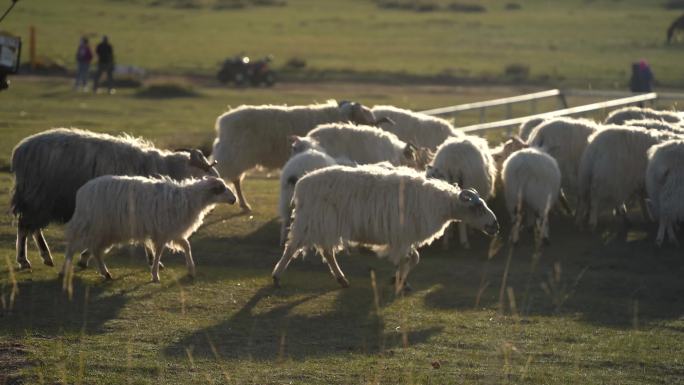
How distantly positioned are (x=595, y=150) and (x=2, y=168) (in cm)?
930

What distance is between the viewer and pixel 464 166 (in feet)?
45.0

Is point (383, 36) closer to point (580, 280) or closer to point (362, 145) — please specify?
Result: point (362, 145)

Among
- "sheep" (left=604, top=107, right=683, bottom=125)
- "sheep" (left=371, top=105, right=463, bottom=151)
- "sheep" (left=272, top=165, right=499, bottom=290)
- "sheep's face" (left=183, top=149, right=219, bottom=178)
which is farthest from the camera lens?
"sheep" (left=604, top=107, right=683, bottom=125)

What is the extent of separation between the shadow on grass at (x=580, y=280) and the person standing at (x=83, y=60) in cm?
2354

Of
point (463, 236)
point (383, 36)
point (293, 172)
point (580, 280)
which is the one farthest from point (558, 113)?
point (383, 36)

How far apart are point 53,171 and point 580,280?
520 cm

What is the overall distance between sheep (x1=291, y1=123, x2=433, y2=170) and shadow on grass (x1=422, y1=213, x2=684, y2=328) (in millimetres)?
1624

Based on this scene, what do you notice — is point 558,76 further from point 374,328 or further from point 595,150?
point 374,328

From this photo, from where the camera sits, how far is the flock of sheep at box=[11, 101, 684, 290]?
1097cm

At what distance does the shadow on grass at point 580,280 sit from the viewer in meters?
10.6

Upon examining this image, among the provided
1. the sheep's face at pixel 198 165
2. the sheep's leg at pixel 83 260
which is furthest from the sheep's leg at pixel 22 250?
the sheep's face at pixel 198 165

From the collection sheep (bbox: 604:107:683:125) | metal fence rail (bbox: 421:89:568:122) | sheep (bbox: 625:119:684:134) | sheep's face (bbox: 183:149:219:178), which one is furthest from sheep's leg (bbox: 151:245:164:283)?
metal fence rail (bbox: 421:89:568:122)

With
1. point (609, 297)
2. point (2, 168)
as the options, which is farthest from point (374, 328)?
point (2, 168)

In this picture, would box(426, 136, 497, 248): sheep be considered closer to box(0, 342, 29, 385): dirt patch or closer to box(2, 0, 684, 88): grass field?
box(0, 342, 29, 385): dirt patch
